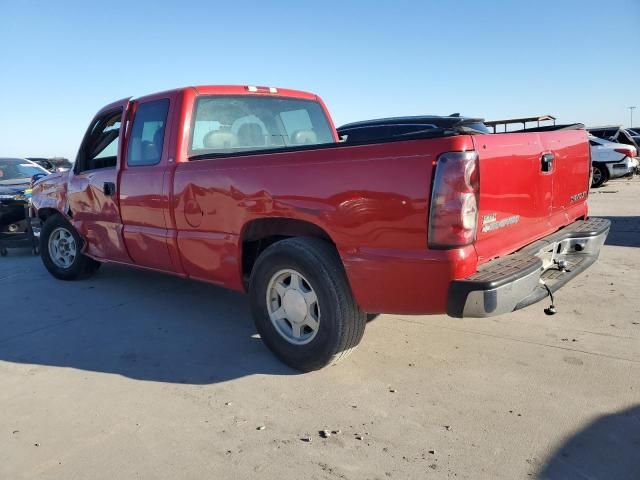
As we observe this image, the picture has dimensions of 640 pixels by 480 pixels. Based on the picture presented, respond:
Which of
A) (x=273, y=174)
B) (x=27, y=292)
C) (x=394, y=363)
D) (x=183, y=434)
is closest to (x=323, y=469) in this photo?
(x=183, y=434)

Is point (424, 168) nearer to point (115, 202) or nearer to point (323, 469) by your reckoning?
point (323, 469)

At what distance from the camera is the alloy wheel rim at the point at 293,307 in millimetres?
3371

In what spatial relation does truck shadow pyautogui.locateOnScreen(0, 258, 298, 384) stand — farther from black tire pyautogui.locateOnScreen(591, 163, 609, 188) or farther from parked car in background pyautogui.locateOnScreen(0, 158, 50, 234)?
black tire pyautogui.locateOnScreen(591, 163, 609, 188)

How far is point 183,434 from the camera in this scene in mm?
2789

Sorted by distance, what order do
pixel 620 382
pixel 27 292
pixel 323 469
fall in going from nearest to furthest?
pixel 323 469 < pixel 620 382 < pixel 27 292

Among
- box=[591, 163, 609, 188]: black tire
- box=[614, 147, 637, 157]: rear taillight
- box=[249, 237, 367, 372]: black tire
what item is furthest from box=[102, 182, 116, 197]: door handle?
box=[614, 147, 637, 157]: rear taillight

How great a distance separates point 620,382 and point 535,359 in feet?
1.71

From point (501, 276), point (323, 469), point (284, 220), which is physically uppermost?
point (284, 220)

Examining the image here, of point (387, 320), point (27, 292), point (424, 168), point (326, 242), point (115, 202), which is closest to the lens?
point (424, 168)

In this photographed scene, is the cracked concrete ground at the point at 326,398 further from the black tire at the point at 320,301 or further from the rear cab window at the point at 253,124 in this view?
the rear cab window at the point at 253,124

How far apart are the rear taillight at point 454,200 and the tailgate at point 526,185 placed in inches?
3.3

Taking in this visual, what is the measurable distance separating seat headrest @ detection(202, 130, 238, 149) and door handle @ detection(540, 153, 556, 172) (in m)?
2.52

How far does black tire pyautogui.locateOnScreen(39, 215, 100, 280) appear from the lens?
5.87 meters

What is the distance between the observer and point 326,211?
306 cm
